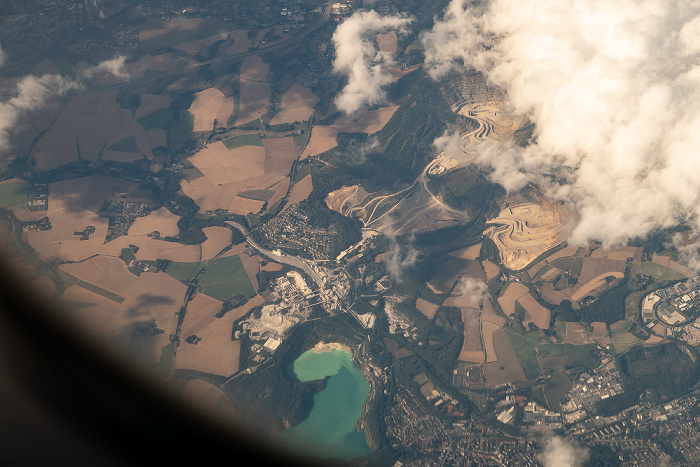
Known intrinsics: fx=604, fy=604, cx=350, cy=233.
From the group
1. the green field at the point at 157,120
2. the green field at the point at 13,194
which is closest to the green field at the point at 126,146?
the green field at the point at 157,120

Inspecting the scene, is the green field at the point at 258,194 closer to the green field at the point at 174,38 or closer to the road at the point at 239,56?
the road at the point at 239,56

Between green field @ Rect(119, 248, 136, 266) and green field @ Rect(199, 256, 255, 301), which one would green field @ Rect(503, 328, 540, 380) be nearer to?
green field @ Rect(199, 256, 255, 301)

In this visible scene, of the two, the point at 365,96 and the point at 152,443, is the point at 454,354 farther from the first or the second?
the point at 365,96

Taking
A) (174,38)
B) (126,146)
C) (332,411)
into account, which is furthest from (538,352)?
(174,38)

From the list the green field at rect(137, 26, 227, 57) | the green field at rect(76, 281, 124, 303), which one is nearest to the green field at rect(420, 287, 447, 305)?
the green field at rect(76, 281, 124, 303)

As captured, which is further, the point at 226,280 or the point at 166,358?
the point at 226,280

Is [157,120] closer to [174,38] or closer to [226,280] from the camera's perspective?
[174,38]
